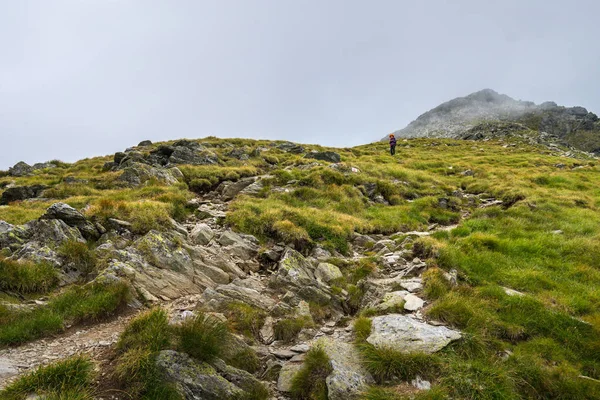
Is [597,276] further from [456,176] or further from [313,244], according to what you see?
[456,176]

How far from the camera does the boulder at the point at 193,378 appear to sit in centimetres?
618

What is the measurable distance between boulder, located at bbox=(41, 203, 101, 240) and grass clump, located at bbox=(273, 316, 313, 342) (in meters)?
8.84

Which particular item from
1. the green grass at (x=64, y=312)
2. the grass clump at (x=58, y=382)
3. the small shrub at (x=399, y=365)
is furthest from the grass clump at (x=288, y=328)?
the green grass at (x=64, y=312)

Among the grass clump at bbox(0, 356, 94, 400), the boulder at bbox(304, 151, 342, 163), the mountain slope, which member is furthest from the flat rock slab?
the mountain slope

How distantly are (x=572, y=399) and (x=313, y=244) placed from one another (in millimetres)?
10325

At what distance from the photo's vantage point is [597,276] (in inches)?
449

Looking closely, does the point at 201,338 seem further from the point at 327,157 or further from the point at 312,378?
the point at 327,157

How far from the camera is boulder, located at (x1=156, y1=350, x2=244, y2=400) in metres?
6.18

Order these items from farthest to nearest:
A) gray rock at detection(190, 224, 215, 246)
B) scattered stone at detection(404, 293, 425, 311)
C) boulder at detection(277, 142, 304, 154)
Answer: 1. boulder at detection(277, 142, 304, 154)
2. gray rock at detection(190, 224, 215, 246)
3. scattered stone at detection(404, 293, 425, 311)

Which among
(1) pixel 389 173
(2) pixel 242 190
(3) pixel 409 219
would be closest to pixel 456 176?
(1) pixel 389 173

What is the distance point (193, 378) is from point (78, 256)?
7.40 m

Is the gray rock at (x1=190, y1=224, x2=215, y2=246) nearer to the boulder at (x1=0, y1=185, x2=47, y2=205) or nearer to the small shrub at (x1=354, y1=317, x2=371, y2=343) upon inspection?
the small shrub at (x1=354, y1=317, x2=371, y2=343)

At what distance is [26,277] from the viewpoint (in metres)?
9.58

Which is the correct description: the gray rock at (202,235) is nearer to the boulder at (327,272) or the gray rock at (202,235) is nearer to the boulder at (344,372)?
the boulder at (327,272)
